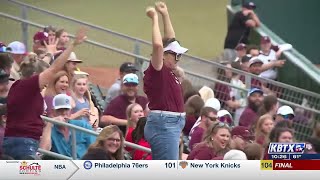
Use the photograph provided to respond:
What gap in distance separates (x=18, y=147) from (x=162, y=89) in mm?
1462

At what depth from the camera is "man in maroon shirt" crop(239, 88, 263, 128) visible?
1585 centimetres

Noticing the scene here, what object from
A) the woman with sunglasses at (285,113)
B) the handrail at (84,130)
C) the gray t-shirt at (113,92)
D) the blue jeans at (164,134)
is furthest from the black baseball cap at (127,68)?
the blue jeans at (164,134)

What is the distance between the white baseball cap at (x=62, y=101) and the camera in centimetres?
1313

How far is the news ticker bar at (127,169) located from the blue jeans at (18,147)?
1149mm

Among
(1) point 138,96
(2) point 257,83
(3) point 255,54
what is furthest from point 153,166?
(3) point 255,54

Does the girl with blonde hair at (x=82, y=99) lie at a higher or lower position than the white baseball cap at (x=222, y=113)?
lower

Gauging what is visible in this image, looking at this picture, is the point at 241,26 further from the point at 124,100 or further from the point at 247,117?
the point at 124,100

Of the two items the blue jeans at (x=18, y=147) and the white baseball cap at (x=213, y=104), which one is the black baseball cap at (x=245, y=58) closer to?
the white baseball cap at (x=213, y=104)

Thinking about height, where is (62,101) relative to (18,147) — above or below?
above

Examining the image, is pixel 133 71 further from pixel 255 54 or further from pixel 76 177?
pixel 76 177

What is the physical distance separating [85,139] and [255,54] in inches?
247

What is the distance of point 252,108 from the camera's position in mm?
16219

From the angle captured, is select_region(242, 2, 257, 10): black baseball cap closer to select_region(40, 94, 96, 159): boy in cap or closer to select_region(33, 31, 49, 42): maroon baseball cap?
select_region(33, 31, 49, 42): maroon baseball cap

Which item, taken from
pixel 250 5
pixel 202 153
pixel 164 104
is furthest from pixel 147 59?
pixel 164 104
